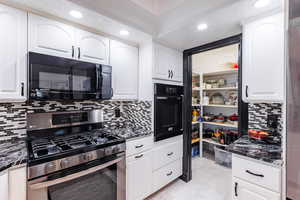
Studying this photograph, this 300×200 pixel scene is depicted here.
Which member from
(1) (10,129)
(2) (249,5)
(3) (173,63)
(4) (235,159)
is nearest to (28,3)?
(1) (10,129)

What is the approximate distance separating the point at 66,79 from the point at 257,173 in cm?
190

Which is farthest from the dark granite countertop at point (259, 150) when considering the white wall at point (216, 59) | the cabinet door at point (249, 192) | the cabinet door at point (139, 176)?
the white wall at point (216, 59)

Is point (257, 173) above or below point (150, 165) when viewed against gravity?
above

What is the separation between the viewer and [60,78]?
1350 mm

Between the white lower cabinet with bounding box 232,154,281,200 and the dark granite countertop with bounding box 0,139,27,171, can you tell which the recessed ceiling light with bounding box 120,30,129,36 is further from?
the white lower cabinet with bounding box 232,154,281,200

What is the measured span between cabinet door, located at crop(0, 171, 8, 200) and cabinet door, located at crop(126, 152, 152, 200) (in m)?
0.96

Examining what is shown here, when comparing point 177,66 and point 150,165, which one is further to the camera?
point 177,66

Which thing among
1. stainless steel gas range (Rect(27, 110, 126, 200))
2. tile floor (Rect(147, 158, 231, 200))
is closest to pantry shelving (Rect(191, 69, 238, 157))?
tile floor (Rect(147, 158, 231, 200))

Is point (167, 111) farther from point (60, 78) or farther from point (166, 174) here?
point (60, 78)

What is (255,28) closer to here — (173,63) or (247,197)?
(173,63)

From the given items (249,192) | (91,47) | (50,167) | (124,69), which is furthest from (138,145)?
(91,47)

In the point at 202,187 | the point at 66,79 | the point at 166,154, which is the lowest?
the point at 202,187

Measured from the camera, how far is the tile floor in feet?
6.16

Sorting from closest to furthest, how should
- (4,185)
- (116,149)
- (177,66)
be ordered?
(4,185) → (116,149) → (177,66)
